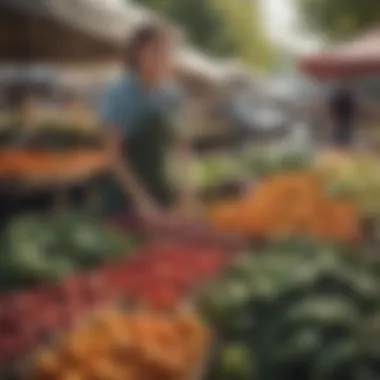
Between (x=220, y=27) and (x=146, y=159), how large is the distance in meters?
0.27

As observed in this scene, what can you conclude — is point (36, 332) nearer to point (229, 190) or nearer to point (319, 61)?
point (229, 190)

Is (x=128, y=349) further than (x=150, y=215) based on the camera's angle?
No

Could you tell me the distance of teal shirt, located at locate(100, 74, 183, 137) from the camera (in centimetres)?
151

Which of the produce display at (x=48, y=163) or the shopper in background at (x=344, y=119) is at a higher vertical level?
the shopper in background at (x=344, y=119)

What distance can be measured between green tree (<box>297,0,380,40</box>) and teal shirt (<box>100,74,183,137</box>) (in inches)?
11.0

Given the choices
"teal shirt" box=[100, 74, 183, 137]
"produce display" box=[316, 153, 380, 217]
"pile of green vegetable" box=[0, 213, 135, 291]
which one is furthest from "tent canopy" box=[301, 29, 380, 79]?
"pile of green vegetable" box=[0, 213, 135, 291]

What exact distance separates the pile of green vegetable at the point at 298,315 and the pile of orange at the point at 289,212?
1.1 inches

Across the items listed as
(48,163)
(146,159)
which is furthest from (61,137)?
(146,159)

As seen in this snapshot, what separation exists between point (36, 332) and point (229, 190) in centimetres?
42

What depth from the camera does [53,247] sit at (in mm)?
1521

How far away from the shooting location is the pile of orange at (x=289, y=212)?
1.47 m

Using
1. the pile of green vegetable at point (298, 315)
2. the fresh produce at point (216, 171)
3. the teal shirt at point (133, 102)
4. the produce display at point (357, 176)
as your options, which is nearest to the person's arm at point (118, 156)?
the teal shirt at point (133, 102)

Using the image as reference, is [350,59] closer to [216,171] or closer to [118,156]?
[216,171]

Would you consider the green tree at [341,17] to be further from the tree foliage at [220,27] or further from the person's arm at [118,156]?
the person's arm at [118,156]
